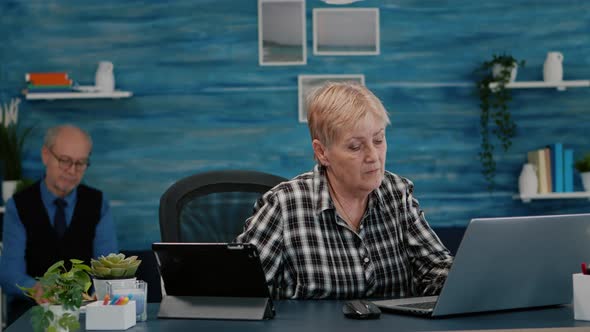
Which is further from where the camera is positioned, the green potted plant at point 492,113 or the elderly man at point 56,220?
the green potted plant at point 492,113

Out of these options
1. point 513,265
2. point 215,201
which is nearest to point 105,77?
point 215,201

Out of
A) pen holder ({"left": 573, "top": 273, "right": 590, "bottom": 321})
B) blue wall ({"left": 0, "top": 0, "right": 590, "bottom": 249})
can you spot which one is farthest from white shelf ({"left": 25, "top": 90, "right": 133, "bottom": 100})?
pen holder ({"left": 573, "top": 273, "right": 590, "bottom": 321})

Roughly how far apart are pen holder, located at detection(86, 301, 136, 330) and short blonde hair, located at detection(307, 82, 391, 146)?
793 mm

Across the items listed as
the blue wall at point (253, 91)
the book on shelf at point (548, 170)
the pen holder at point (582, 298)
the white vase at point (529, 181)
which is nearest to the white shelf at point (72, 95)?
the blue wall at point (253, 91)

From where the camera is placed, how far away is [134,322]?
1903 mm

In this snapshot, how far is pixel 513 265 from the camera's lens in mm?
1884

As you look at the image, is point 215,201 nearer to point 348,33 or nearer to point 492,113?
point 348,33

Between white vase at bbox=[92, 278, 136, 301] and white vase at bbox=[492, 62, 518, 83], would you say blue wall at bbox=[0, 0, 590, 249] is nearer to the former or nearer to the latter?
white vase at bbox=[492, 62, 518, 83]

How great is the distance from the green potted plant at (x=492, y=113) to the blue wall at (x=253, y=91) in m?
0.05

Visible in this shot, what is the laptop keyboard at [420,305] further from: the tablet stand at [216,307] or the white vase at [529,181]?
the white vase at [529,181]

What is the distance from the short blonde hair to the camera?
7.62ft

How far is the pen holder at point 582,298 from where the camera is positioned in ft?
6.09

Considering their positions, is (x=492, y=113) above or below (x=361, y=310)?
above

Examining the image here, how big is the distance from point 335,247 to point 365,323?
20.3 inches
